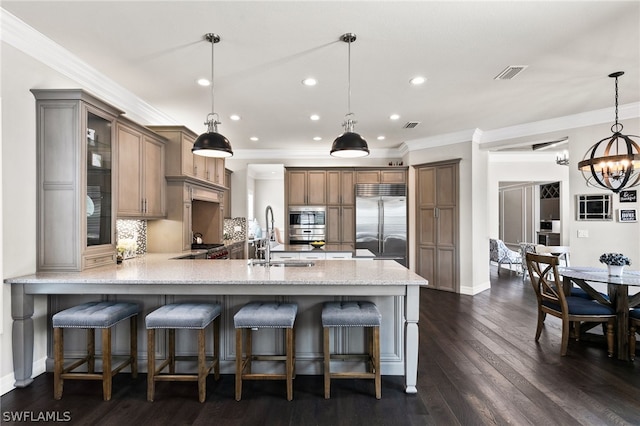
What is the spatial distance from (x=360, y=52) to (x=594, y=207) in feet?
13.5

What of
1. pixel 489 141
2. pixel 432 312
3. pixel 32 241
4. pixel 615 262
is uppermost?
pixel 489 141

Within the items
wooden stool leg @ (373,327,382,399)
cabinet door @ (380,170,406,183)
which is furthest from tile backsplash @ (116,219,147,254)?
cabinet door @ (380,170,406,183)

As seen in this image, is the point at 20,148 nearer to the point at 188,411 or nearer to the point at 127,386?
the point at 127,386

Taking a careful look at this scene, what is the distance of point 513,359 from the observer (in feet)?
9.80

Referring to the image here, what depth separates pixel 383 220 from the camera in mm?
6242

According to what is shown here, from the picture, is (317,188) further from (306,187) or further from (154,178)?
(154,178)

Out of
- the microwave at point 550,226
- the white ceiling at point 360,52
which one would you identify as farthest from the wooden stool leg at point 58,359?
the microwave at point 550,226

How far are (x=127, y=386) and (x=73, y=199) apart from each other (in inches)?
62.3

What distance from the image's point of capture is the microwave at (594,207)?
14.6ft

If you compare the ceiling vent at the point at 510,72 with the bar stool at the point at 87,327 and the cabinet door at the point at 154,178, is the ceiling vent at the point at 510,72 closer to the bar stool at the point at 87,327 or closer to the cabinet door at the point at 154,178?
the cabinet door at the point at 154,178

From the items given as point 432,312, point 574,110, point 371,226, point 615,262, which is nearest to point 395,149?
point 371,226

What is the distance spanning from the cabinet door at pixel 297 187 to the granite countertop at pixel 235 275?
359 centimetres

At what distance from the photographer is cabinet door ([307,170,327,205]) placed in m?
6.47
